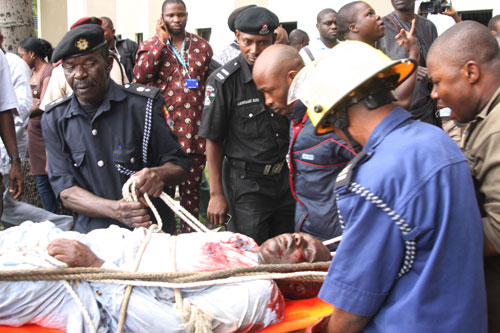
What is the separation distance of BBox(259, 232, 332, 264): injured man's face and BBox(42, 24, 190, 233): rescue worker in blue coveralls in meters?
0.83

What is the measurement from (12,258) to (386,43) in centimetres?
362

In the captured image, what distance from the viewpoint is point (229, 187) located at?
13.7 feet

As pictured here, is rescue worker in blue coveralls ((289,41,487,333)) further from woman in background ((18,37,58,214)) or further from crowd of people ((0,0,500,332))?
woman in background ((18,37,58,214))

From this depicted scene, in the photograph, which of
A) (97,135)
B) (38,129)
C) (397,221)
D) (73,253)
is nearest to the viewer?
(397,221)

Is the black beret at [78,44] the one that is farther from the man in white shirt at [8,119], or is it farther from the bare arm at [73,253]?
the bare arm at [73,253]

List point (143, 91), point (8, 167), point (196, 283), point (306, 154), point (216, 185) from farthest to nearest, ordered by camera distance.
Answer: point (8, 167)
point (216, 185)
point (143, 91)
point (306, 154)
point (196, 283)

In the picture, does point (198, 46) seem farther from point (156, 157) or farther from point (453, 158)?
point (453, 158)

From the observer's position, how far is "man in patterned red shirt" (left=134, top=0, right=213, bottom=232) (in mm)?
5453

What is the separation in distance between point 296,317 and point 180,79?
11.1 feet

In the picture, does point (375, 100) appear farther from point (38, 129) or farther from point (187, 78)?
point (38, 129)

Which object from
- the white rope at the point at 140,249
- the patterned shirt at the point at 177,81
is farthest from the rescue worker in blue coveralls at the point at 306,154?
the patterned shirt at the point at 177,81

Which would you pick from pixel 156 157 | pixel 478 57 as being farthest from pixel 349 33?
pixel 478 57

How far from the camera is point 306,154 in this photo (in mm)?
3283

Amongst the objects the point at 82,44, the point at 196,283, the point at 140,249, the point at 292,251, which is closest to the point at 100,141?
the point at 82,44
